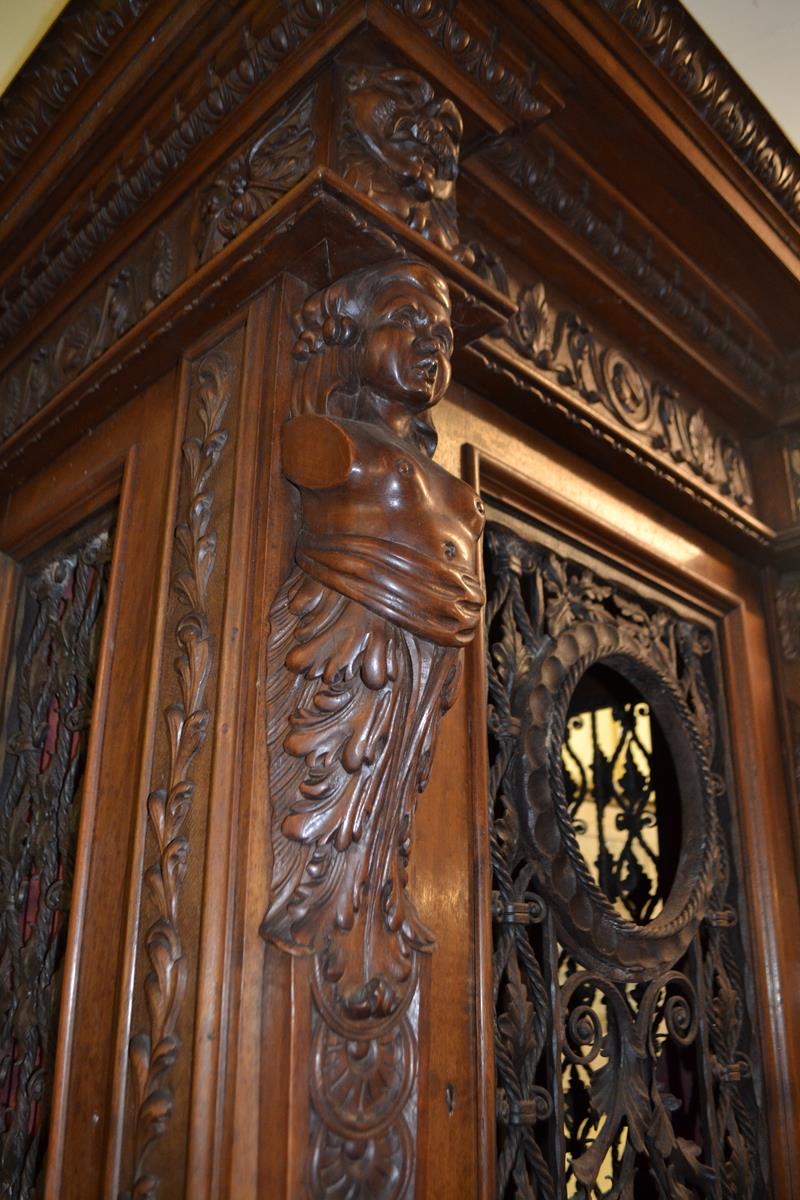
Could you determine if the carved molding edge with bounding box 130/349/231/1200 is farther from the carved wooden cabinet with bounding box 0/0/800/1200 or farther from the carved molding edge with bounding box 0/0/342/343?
the carved molding edge with bounding box 0/0/342/343

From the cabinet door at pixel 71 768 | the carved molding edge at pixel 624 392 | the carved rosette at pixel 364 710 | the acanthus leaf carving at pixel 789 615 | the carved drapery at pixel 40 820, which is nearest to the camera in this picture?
the carved rosette at pixel 364 710

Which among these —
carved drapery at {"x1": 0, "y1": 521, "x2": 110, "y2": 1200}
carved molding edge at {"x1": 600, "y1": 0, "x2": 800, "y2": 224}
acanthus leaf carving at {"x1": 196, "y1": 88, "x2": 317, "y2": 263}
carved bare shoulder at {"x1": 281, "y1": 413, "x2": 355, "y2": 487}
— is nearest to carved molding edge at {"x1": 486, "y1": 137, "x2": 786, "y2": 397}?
carved molding edge at {"x1": 600, "y1": 0, "x2": 800, "y2": 224}

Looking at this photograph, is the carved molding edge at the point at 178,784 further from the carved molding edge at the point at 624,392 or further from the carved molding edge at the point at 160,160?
the carved molding edge at the point at 624,392

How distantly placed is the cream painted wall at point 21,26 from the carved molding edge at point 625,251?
0.58 meters

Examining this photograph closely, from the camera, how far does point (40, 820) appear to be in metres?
1.33

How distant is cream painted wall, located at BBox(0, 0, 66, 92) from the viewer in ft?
4.33

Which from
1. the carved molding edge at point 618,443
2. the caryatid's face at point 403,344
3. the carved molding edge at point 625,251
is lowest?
the caryatid's face at point 403,344

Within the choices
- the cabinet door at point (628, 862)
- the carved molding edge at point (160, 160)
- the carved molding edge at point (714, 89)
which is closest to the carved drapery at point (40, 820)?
the carved molding edge at point (160, 160)

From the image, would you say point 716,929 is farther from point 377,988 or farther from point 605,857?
point 377,988

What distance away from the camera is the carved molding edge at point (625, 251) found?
4.42ft

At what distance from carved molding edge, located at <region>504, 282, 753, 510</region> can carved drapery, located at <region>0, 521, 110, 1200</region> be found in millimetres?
621

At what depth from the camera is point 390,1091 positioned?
2.81ft

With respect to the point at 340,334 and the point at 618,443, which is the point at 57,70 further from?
the point at 618,443

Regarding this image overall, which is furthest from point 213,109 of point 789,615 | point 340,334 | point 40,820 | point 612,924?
point 789,615
